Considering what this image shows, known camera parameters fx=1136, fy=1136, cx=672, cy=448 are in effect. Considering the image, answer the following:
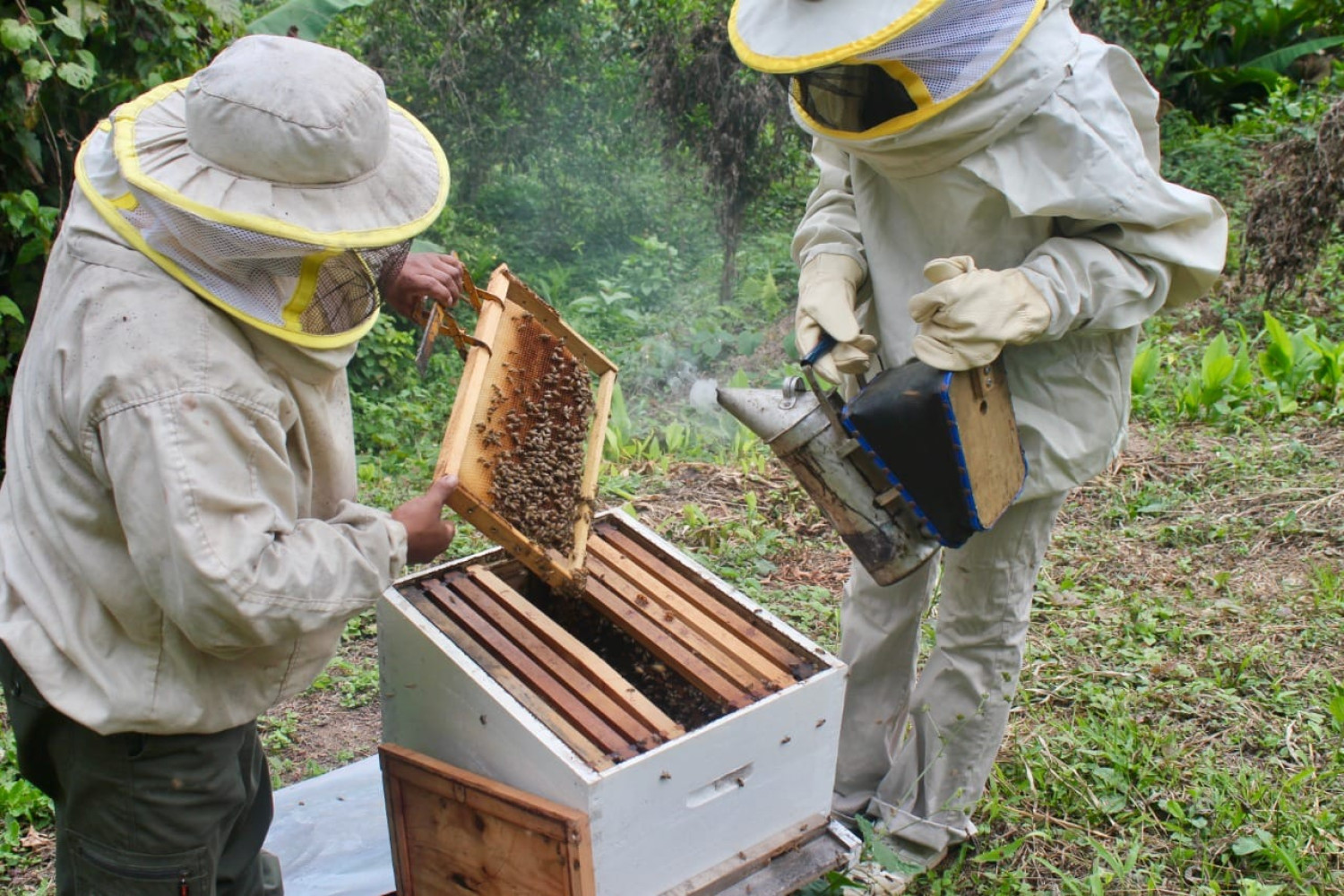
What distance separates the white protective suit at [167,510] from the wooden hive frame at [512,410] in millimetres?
226

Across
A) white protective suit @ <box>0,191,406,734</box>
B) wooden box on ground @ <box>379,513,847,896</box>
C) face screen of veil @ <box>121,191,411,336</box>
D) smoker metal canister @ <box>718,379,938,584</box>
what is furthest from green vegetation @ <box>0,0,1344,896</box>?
face screen of veil @ <box>121,191,411,336</box>

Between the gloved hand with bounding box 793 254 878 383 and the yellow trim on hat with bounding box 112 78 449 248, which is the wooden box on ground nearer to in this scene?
the gloved hand with bounding box 793 254 878 383

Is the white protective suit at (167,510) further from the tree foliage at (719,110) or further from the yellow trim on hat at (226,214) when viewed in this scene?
the tree foliage at (719,110)

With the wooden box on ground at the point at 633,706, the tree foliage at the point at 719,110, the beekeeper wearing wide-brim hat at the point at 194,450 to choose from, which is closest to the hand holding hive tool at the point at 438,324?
the beekeeper wearing wide-brim hat at the point at 194,450

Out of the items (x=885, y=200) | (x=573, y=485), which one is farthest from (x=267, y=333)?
(x=885, y=200)

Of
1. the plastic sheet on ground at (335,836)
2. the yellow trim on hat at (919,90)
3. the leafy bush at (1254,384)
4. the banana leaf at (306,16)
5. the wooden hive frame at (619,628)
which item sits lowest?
the plastic sheet on ground at (335,836)

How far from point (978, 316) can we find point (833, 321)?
1.28ft

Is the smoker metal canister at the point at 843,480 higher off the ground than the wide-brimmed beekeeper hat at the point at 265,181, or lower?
lower

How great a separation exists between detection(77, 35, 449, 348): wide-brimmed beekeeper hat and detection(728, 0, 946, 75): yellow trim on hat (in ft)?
2.37

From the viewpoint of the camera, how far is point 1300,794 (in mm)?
3012

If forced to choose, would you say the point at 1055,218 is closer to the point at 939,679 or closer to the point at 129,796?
→ the point at 939,679

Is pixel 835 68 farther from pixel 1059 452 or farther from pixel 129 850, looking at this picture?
pixel 129 850

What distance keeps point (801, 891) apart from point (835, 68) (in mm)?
1808

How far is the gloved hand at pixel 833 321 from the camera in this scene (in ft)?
8.23
